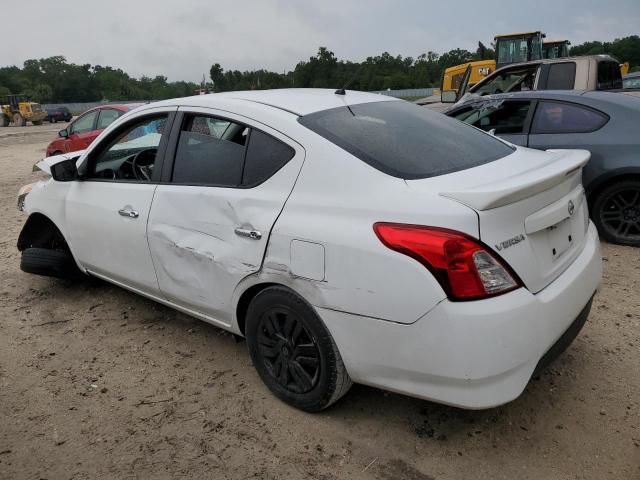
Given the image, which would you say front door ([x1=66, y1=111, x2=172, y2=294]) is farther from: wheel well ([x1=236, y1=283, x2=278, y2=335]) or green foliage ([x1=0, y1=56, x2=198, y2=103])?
green foliage ([x1=0, y1=56, x2=198, y2=103])

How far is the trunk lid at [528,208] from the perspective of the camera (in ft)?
6.59

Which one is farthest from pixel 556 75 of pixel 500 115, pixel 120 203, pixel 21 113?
→ pixel 21 113

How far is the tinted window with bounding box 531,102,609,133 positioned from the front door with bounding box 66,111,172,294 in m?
3.80

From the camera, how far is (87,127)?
10633 mm

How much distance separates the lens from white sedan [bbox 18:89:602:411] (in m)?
1.99

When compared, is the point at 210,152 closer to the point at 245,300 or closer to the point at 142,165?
the point at 245,300

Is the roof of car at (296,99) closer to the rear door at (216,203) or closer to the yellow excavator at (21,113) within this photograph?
the rear door at (216,203)

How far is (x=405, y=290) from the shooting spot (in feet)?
6.62

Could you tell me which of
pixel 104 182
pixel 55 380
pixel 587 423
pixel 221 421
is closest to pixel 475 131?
pixel 587 423

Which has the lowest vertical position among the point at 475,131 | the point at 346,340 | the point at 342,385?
the point at 342,385

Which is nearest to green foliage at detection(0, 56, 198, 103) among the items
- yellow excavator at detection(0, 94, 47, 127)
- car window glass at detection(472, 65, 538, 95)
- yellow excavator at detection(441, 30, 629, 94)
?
yellow excavator at detection(0, 94, 47, 127)

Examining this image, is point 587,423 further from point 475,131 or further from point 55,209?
point 55,209

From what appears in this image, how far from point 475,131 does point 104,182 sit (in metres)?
2.49

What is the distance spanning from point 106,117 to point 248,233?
896 centimetres
